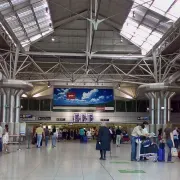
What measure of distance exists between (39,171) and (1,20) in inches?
620

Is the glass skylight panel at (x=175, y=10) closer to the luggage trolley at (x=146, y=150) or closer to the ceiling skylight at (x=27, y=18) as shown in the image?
the ceiling skylight at (x=27, y=18)

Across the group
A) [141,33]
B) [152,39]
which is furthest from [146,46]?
[141,33]

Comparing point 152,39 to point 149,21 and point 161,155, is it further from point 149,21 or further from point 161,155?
point 161,155

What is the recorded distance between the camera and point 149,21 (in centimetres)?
2995

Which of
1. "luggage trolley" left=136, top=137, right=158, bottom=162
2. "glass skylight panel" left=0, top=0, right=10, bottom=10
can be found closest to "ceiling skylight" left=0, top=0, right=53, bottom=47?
"glass skylight panel" left=0, top=0, right=10, bottom=10

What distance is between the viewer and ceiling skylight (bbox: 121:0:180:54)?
25.7 m

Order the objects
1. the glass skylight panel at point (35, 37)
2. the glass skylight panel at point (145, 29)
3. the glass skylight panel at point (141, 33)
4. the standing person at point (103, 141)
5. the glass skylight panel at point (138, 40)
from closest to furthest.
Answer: the standing person at point (103, 141) → the glass skylight panel at point (145, 29) → the glass skylight panel at point (141, 33) → the glass skylight panel at point (138, 40) → the glass skylight panel at point (35, 37)

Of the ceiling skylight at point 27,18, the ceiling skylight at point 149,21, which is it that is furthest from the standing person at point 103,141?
the ceiling skylight at point 27,18

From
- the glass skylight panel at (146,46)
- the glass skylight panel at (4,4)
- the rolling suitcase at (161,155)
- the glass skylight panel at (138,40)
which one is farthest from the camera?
the glass skylight panel at (146,46)

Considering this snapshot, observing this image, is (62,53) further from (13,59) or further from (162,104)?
(162,104)

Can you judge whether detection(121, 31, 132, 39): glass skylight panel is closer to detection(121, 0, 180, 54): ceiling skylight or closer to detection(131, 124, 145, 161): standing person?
detection(121, 0, 180, 54): ceiling skylight

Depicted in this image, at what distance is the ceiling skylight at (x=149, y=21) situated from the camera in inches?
1013

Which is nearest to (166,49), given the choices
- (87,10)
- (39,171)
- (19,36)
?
(87,10)

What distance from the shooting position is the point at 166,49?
32.5 meters
